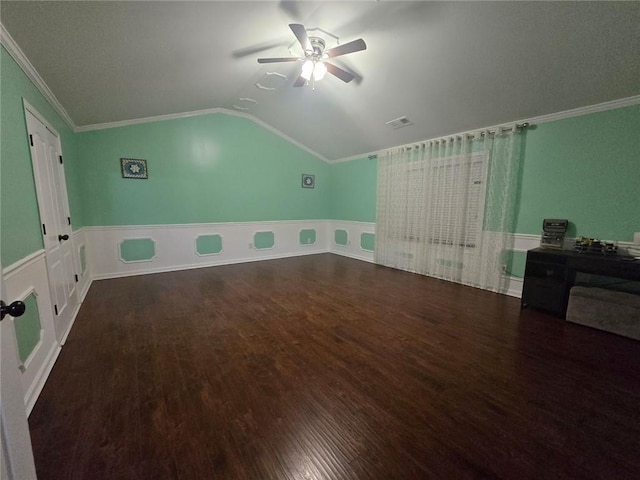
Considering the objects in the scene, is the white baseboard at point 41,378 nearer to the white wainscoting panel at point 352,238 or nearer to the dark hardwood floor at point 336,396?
the dark hardwood floor at point 336,396

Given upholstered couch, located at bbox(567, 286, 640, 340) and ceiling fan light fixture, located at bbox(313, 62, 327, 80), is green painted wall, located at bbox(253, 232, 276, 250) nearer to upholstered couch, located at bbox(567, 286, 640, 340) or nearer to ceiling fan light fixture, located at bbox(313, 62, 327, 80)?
ceiling fan light fixture, located at bbox(313, 62, 327, 80)

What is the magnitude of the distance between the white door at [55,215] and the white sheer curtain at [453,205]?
15.2 feet

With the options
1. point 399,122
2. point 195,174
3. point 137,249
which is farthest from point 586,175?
point 137,249

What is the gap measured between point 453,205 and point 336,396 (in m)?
3.44

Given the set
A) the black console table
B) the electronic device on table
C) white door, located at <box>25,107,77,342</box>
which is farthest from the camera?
the electronic device on table

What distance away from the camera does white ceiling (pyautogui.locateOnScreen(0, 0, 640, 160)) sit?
1889 millimetres

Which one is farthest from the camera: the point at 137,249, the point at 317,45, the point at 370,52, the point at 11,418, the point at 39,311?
the point at 137,249

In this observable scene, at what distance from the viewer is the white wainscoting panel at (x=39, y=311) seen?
1.51m

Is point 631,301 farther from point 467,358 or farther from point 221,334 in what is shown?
point 221,334

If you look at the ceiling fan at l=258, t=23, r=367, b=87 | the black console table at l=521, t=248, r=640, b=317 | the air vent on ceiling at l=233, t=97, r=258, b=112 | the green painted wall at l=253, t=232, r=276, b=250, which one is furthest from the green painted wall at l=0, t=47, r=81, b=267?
the black console table at l=521, t=248, r=640, b=317

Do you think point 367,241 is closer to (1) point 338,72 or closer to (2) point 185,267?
(1) point 338,72

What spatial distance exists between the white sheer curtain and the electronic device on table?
0.37 meters

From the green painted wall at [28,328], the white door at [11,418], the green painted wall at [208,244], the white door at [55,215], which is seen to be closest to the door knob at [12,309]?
the white door at [11,418]

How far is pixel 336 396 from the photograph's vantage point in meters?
1.62
